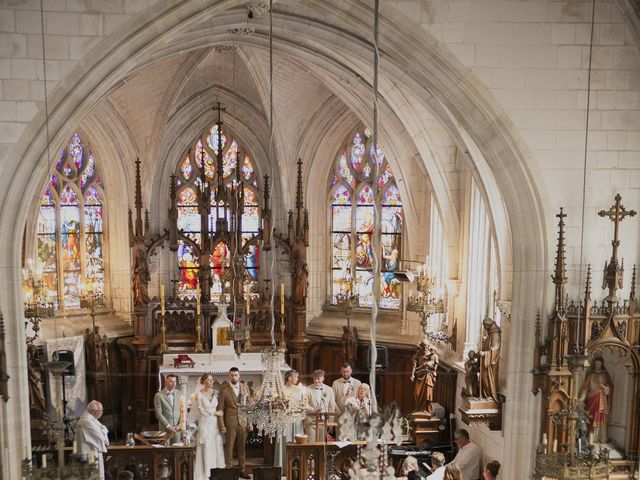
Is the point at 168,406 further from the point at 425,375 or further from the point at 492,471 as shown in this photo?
the point at 492,471

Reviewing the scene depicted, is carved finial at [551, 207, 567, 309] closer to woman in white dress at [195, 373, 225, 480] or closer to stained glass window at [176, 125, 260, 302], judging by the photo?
woman in white dress at [195, 373, 225, 480]

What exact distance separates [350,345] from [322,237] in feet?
9.02

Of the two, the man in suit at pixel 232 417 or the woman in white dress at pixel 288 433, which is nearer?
the woman in white dress at pixel 288 433

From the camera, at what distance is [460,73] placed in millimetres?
9609

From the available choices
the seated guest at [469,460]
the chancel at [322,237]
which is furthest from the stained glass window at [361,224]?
the seated guest at [469,460]

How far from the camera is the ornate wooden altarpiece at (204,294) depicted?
629 inches

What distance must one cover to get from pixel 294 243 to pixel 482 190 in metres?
5.90

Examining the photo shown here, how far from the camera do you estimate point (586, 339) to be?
9.52 metres

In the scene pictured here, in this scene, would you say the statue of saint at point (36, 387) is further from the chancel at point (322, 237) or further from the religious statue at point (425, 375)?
the religious statue at point (425, 375)

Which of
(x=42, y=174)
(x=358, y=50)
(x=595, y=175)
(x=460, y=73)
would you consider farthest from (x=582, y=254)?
(x=42, y=174)

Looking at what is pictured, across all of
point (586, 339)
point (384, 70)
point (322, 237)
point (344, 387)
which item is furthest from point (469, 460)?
point (322, 237)

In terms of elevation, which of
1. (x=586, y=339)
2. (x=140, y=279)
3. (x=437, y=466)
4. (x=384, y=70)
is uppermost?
(x=384, y=70)

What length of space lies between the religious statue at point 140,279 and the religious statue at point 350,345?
4108 millimetres

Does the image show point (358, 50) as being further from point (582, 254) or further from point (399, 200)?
point (399, 200)
